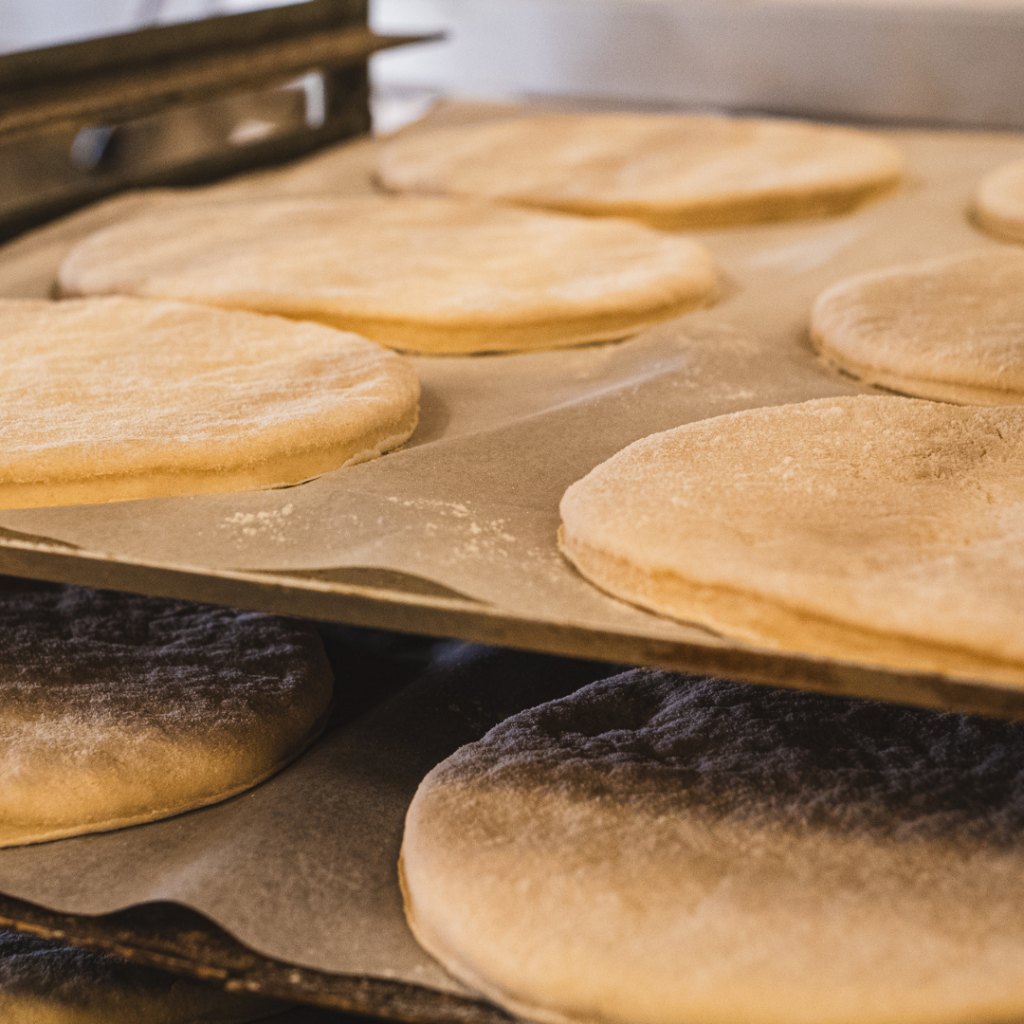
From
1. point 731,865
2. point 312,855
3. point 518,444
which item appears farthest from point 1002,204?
point 312,855

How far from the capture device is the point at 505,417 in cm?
130

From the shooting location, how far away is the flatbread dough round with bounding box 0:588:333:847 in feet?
3.63

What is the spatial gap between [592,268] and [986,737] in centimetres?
87

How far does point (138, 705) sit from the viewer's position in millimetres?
1215

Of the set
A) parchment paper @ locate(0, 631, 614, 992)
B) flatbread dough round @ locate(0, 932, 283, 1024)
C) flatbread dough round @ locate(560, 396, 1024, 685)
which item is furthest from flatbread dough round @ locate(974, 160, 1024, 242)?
flatbread dough round @ locate(0, 932, 283, 1024)

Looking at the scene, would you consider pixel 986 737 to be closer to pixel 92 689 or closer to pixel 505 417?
pixel 505 417

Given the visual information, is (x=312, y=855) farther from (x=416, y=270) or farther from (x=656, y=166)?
(x=656, y=166)

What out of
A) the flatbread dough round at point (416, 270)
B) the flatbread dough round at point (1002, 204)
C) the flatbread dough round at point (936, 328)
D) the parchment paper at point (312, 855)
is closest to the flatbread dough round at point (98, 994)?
the parchment paper at point (312, 855)

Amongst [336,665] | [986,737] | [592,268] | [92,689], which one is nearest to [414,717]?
[336,665]

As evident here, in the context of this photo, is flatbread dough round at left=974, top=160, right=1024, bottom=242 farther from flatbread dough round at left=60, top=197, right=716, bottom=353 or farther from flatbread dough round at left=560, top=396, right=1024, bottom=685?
flatbread dough round at left=560, top=396, right=1024, bottom=685

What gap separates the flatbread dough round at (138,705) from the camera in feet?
3.63

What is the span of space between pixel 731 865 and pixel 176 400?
0.73 m

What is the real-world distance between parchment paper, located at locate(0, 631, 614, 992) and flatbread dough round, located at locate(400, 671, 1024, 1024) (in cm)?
5

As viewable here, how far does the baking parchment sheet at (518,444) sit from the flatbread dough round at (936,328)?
1.9 inches
